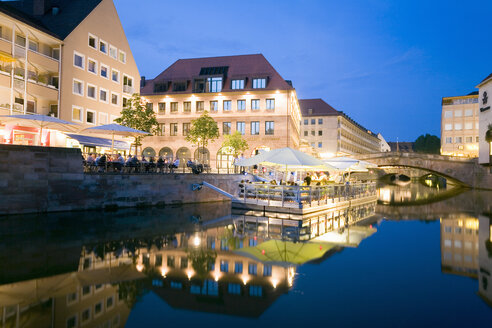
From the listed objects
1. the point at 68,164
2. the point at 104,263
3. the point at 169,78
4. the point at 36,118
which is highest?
the point at 169,78

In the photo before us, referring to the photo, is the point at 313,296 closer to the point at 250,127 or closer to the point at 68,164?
the point at 68,164

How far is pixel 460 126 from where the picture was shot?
233 ft

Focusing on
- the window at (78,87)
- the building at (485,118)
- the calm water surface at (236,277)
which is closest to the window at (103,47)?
the window at (78,87)

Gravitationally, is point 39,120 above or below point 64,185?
above

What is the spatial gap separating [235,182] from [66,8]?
23.5 metres

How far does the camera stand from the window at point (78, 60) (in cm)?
3216

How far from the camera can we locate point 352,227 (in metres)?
15.4

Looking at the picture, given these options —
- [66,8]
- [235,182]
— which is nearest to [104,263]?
[235,182]

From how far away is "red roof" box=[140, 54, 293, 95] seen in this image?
46.6m

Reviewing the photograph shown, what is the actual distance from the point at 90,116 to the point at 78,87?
283 cm

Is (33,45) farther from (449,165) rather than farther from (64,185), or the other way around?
(449,165)

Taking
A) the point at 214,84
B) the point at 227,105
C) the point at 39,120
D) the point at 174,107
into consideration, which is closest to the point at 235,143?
the point at 227,105

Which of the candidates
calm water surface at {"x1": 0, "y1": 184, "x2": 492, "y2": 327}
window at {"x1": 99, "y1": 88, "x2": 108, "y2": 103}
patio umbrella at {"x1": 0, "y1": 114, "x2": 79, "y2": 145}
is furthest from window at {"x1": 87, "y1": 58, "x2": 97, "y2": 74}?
calm water surface at {"x1": 0, "y1": 184, "x2": 492, "y2": 327}

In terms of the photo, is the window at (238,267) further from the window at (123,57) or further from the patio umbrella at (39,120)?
the window at (123,57)
